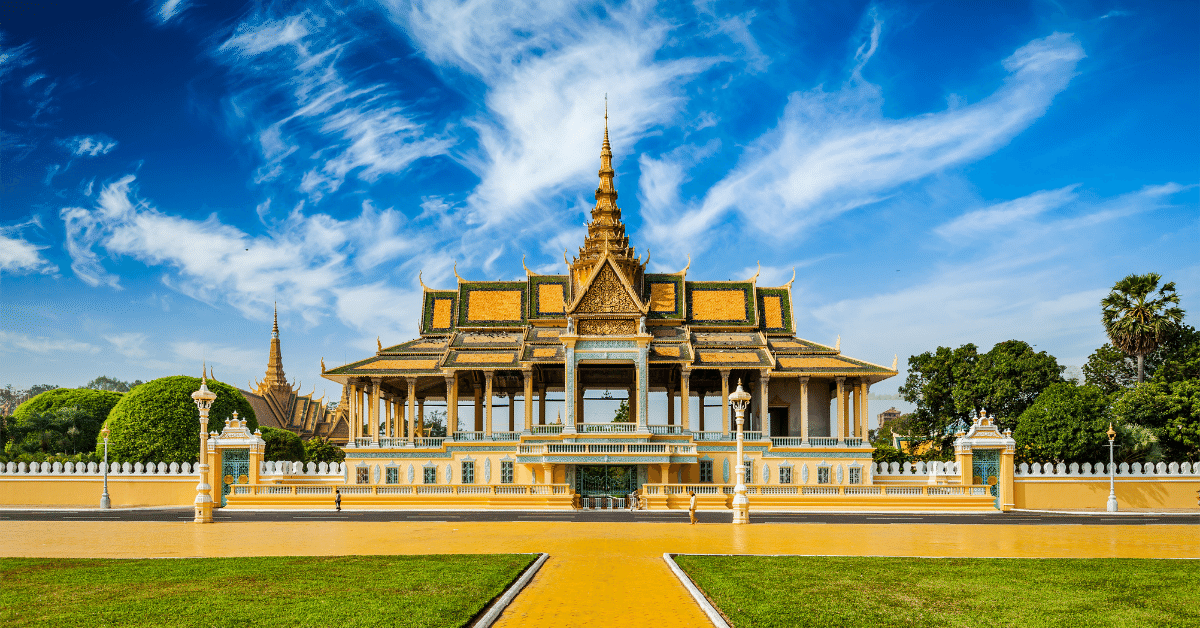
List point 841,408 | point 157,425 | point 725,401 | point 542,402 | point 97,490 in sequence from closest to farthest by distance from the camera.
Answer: point 97,490 → point 725,401 → point 841,408 → point 157,425 → point 542,402

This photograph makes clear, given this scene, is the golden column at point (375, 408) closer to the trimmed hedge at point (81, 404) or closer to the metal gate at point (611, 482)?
the metal gate at point (611, 482)

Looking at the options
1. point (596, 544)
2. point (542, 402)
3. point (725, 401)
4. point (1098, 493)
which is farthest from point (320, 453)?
point (1098, 493)

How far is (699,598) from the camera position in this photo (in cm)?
1251

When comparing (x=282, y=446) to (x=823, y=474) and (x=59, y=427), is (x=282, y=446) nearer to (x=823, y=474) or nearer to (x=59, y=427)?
(x=59, y=427)

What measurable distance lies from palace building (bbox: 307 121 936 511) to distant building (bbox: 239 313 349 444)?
3052cm

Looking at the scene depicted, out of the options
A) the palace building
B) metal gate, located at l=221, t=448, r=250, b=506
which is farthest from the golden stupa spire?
metal gate, located at l=221, t=448, r=250, b=506

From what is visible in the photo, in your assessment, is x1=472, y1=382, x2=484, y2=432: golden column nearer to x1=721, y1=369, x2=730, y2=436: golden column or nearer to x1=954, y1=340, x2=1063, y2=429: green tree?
x1=721, y1=369, x2=730, y2=436: golden column

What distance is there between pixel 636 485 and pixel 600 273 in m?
12.4

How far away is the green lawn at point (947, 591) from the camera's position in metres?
11.4

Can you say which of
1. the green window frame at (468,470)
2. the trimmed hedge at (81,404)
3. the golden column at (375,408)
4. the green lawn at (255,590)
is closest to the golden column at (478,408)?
the golden column at (375,408)

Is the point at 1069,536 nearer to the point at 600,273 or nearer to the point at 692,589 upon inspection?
the point at 692,589

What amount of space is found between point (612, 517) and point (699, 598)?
718 inches

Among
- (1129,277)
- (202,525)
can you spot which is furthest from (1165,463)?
(202,525)

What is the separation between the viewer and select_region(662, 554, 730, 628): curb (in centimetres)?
1101
